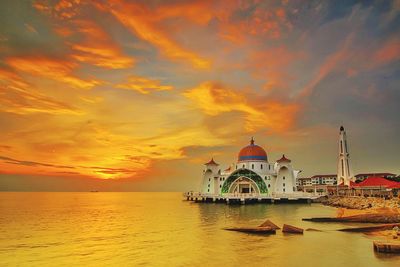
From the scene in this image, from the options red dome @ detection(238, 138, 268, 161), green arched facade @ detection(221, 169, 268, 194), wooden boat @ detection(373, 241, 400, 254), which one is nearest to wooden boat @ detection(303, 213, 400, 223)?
wooden boat @ detection(373, 241, 400, 254)

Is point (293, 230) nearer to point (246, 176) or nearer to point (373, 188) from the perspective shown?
point (246, 176)

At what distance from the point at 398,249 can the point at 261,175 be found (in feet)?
204

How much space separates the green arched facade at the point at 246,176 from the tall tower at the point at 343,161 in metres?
34.5

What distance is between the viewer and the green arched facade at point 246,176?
80750 mm

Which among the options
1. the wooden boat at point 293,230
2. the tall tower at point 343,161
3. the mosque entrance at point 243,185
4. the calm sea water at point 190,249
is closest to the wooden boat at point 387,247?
the calm sea water at point 190,249

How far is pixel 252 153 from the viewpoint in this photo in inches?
3381

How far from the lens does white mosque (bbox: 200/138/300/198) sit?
81.4 m

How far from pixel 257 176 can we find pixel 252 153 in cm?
705

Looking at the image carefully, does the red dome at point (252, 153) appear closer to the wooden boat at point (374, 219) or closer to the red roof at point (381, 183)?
the red roof at point (381, 183)

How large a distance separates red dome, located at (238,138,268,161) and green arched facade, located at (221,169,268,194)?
474cm

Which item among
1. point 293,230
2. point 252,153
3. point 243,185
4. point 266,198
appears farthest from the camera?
point 252,153

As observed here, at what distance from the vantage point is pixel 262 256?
2180 centimetres

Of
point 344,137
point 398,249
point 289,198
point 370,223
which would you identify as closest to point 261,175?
point 289,198

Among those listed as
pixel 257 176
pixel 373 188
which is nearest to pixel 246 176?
pixel 257 176
